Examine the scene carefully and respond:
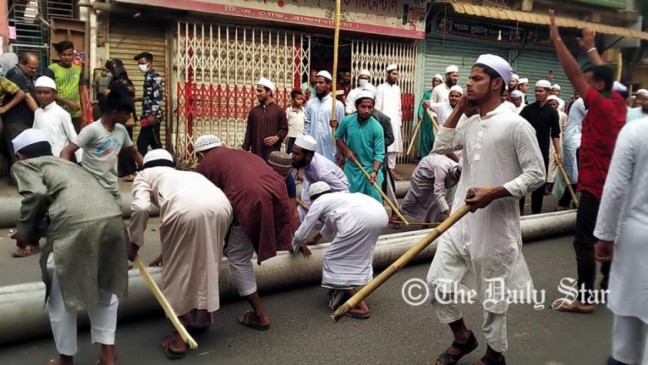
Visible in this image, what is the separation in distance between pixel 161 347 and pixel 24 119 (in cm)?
421

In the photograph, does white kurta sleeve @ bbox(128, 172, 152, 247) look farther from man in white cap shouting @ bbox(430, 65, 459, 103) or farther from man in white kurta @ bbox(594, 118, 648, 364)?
man in white cap shouting @ bbox(430, 65, 459, 103)

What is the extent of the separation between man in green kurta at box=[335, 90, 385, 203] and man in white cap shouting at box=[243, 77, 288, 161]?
1177 millimetres

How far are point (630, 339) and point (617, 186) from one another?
2.59 ft

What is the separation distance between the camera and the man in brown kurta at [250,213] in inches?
151

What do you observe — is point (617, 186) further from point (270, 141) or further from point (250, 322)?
point (270, 141)

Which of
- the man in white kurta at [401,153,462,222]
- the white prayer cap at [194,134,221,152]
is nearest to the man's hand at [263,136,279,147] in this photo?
the man in white kurta at [401,153,462,222]

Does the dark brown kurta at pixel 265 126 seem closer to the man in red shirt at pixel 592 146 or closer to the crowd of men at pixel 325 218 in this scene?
the crowd of men at pixel 325 218

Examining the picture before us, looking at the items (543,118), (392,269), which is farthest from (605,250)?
(543,118)

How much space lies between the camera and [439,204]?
6484mm

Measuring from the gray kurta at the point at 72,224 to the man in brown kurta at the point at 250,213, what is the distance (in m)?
0.90

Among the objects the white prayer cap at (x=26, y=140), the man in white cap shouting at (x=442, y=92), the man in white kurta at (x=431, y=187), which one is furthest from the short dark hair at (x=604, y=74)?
the man in white cap shouting at (x=442, y=92)

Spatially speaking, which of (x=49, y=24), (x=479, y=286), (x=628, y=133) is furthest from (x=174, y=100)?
(x=628, y=133)

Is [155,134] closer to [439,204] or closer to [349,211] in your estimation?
[439,204]

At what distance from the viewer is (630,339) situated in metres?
2.85
